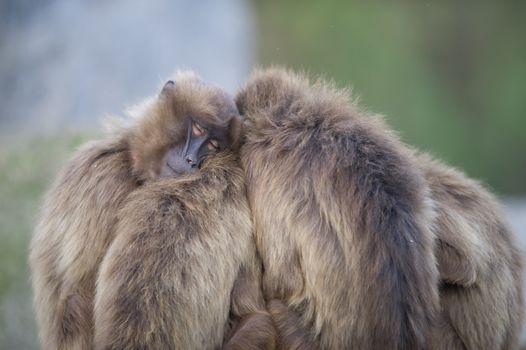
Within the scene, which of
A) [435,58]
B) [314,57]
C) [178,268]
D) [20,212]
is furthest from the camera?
[435,58]

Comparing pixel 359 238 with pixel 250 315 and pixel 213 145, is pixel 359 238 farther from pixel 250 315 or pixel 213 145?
pixel 213 145

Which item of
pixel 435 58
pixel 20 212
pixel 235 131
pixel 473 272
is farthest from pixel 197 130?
pixel 435 58

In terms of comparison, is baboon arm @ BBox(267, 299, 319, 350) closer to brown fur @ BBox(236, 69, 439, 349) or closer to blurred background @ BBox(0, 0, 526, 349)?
brown fur @ BBox(236, 69, 439, 349)

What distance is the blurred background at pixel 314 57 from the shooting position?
1195 centimetres

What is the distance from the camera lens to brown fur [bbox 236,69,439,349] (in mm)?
4312

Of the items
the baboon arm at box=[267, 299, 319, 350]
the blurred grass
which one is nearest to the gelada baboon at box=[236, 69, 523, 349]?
the baboon arm at box=[267, 299, 319, 350]

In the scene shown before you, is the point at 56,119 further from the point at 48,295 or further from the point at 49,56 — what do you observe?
the point at 48,295

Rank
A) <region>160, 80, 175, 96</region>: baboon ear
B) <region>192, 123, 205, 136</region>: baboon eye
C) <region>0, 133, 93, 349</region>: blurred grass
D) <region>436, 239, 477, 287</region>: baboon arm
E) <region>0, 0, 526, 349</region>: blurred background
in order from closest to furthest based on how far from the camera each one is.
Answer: <region>436, 239, 477, 287</region>: baboon arm
<region>192, 123, 205, 136</region>: baboon eye
<region>160, 80, 175, 96</region>: baboon ear
<region>0, 133, 93, 349</region>: blurred grass
<region>0, 0, 526, 349</region>: blurred background

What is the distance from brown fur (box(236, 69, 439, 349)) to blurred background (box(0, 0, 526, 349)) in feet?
21.5

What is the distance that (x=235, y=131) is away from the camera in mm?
4887

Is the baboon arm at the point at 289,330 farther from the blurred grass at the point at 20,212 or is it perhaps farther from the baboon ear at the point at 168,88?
the blurred grass at the point at 20,212

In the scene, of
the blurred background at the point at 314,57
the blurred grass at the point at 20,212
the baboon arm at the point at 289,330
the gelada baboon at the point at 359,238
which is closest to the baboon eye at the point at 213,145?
the gelada baboon at the point at 359,238

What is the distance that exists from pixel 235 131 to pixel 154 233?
2.78ft

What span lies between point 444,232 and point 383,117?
827 millimetres
